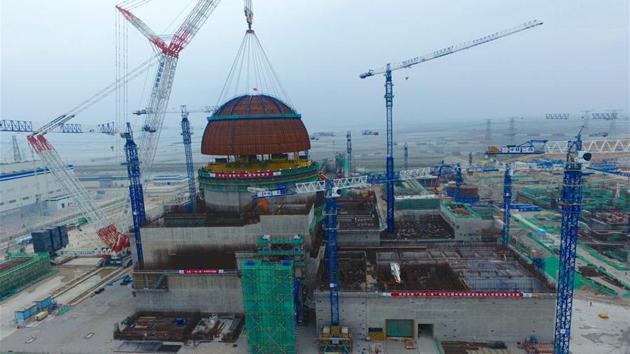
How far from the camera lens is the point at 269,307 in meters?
40.2

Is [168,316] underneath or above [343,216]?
underneath

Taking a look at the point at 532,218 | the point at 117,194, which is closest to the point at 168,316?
the point at 532,218

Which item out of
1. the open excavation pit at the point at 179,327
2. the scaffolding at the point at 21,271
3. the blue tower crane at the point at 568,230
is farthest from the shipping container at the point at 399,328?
the scaffolding at the point at 21,271

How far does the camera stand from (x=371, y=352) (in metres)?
40.0

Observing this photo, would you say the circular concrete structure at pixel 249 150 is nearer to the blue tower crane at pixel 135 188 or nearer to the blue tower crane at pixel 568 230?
the blue tower crane at pixel 135 188

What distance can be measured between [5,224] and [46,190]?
17771 mm

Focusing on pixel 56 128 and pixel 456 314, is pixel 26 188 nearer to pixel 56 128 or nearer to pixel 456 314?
pixel 56 128

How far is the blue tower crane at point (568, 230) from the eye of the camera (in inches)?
1321

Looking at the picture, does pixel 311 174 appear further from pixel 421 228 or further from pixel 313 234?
pixel 421 228

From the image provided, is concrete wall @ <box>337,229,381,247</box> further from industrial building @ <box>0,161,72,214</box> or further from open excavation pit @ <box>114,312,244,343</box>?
industrial building @ <box>0,161,72,214</box>

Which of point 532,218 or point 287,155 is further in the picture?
point 532,218

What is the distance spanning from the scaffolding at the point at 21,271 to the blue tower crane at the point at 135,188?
23452 mm

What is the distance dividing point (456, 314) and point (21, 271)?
66511 mm

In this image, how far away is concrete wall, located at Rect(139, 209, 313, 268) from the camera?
4762 cm
